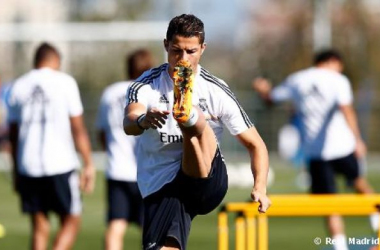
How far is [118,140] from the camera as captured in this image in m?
11.6

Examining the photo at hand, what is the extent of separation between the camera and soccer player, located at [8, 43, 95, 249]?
436 inches

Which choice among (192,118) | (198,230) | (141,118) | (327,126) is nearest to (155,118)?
(192,118)

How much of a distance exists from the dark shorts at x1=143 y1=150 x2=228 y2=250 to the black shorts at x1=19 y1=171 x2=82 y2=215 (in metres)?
3.92

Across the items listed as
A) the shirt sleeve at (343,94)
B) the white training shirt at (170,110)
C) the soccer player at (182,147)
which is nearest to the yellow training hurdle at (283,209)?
the soccer player at (182,147)

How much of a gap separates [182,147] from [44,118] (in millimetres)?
4025

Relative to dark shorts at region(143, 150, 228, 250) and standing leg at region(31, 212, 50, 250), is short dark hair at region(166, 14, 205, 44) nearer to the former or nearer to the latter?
dark shorts at region(143, 150, 228, 250)

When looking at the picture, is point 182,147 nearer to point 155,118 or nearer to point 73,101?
point 155,118

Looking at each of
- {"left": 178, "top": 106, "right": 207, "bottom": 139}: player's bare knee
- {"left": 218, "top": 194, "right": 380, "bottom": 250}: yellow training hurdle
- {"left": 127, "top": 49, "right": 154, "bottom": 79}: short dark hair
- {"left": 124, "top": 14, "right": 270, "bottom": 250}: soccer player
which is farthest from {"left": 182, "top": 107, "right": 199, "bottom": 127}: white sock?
{"left": 127, "top": 49, "right": 154, "bottom": 79}: short dark hair

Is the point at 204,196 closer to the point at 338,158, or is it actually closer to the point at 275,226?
the point at 338,158

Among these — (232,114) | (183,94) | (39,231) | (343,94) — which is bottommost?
(39,231)

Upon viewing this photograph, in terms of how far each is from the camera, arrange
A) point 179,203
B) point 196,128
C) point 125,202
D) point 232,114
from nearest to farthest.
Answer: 1. point 196,128
2. point 232,114
3. point 179,203
4. point 125,202

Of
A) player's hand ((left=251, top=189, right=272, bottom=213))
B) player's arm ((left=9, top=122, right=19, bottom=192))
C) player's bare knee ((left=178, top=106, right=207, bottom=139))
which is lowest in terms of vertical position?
player's hand ((left=251, top=189, right=272, bottom=213))

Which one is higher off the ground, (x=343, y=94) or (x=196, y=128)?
(x=343, y=94)

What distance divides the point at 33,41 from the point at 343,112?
19.0 metres
